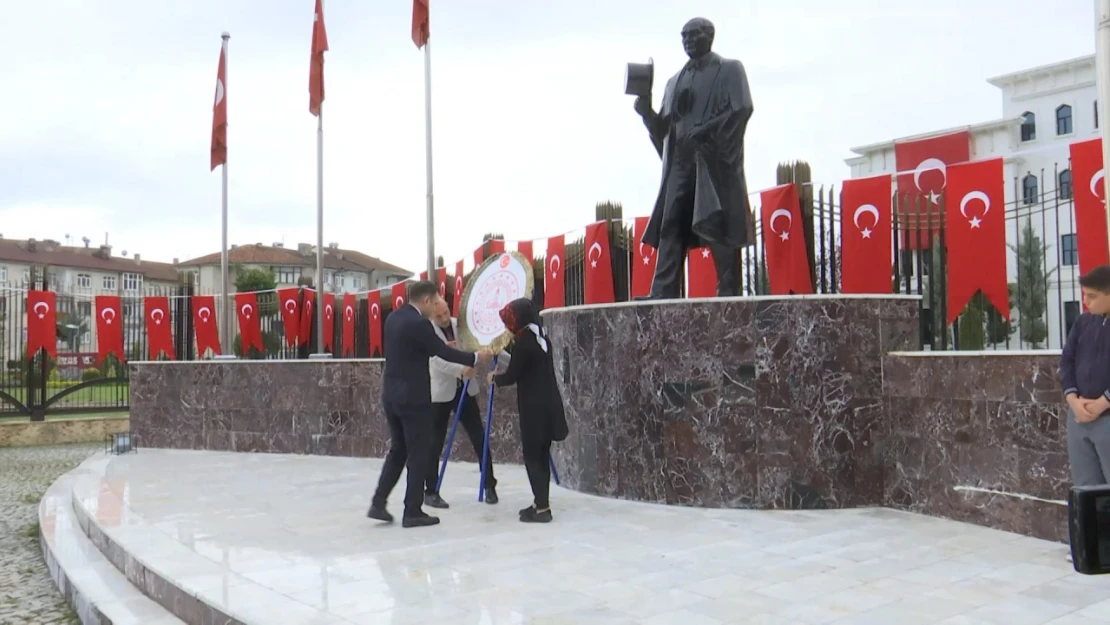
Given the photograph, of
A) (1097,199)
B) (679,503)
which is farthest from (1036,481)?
(1097,199)

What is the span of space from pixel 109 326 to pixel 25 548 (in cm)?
1051

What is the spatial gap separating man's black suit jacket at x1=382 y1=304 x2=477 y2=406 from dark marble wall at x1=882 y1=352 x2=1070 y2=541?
289 centimetres

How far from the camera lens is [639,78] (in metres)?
6.31

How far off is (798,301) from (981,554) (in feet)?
6.34

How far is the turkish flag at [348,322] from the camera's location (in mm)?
15930

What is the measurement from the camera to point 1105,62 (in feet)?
14.2

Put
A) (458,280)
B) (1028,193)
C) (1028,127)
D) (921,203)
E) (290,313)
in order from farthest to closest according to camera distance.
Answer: (1028,127), (290,313), (458,280), (1028,193), (921,203)

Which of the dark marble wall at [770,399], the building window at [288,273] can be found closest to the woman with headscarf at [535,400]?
the dark marble wall at [770,399]

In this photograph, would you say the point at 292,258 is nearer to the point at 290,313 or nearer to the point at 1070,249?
the point at 290,313

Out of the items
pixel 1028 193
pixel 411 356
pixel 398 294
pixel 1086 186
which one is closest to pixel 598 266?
pixel 398 294

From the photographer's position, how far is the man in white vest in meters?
6.19

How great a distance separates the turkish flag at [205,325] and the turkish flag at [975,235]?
1288 cm

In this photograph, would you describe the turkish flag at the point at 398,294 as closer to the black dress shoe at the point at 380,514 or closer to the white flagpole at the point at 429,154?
the white flagpole at the point at 429,154

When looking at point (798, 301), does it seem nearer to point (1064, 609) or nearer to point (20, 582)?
point (1064, 609)
